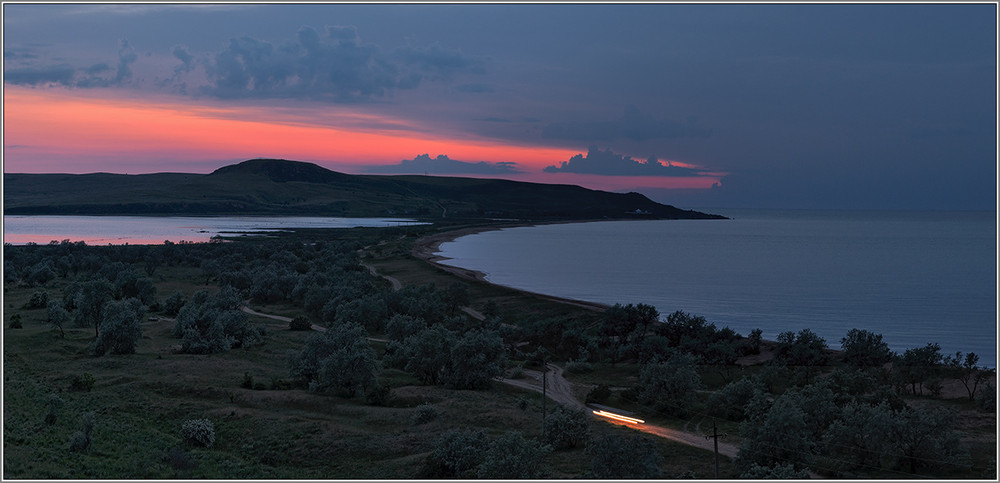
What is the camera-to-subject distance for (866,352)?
160ft

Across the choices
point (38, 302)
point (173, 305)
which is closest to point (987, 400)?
point (173, 305)

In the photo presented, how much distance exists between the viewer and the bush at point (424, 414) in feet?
115

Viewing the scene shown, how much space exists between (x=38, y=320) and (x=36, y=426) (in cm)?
3521

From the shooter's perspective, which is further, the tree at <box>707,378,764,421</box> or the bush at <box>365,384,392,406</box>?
the bush at <box>365,384,392,406</box>

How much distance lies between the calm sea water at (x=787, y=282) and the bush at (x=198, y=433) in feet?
150

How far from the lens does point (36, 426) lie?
2959cm

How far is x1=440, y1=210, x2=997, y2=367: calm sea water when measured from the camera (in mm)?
70312

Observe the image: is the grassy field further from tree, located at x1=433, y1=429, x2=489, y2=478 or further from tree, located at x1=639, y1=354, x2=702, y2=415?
tree, located at x1=639, y1=354, x2=702, y2=415

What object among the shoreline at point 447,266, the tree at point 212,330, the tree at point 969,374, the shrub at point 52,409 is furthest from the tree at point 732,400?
the shoreline at point 447,266

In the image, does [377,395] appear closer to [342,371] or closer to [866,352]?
[342,371]

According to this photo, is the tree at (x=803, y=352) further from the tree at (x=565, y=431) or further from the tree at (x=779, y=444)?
the tree at (x=565, y=431)

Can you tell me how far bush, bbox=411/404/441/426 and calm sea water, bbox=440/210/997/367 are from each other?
119ft

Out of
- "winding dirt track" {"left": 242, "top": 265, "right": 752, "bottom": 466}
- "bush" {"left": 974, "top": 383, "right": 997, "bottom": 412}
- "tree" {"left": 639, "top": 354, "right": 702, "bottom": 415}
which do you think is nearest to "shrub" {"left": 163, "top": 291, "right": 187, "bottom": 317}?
"winding dirt track" {"left": 242, "top": 265, "right": 752, "bottom": 466}

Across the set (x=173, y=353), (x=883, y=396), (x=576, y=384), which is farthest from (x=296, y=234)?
(x=883, y=396)
